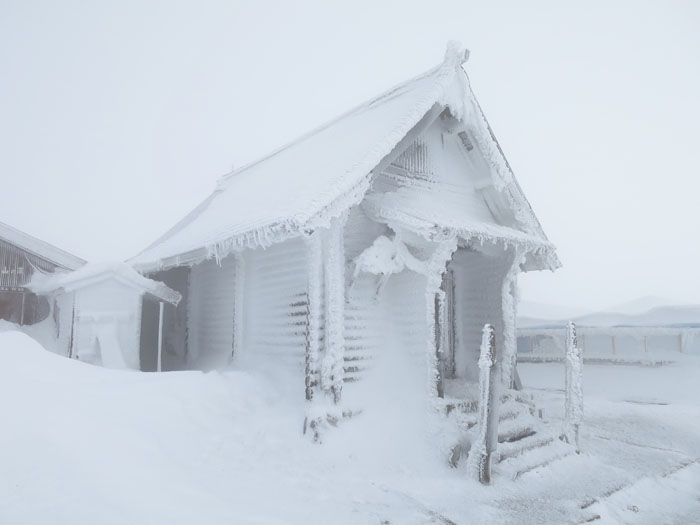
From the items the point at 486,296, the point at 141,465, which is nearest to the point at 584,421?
the point at 486,296

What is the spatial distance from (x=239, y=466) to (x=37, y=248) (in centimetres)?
1449

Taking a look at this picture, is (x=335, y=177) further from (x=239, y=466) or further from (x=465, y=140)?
(x=239, y=466)

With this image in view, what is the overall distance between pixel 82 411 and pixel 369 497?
339cm

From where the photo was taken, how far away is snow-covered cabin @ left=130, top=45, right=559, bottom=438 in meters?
7.86

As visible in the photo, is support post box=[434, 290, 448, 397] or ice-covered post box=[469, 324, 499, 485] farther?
support post box=[434, 290, 448, 397]

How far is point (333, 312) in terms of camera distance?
7848mm

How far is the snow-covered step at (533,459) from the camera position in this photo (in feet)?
22.8

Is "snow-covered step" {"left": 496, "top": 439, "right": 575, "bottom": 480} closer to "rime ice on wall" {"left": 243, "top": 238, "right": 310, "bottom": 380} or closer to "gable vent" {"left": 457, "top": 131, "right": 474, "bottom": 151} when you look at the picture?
"rime ice on wall" {"left": 243, "top": 238, "right": 310, "bottom": 380}

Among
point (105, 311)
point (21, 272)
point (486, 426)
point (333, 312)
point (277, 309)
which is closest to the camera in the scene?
point (486, 426)

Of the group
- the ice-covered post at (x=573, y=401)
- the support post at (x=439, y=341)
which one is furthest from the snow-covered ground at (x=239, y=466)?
the support post at (x=439, y=341)

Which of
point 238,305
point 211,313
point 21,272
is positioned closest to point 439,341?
point 238,305

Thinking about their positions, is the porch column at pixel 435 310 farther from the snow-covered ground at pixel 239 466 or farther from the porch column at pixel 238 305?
the porch column at pixel 238 305

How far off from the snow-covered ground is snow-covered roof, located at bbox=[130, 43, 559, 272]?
273 cm

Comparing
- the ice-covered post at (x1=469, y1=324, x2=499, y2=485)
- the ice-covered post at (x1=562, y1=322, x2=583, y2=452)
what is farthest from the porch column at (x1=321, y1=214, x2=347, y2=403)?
the ice-covered post at (x1=562, y1=322, x2=583, y2=452)
